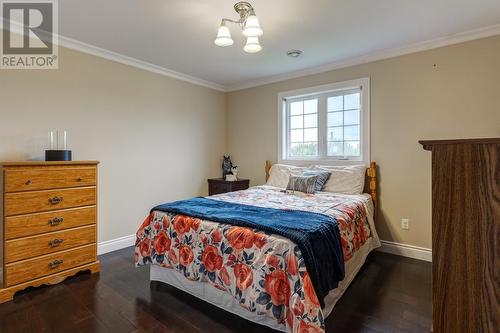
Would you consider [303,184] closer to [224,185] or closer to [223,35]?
[224,185]

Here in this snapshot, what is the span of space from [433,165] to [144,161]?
337 centimetres

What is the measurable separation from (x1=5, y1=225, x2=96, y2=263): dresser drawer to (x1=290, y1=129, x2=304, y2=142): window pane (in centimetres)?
283

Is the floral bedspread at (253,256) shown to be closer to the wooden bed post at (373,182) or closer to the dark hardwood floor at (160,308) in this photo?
the dark hardwood floor at (160,308)

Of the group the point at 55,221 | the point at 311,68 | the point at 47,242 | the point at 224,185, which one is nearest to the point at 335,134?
the point at 311,68

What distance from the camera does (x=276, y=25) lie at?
2.54 m

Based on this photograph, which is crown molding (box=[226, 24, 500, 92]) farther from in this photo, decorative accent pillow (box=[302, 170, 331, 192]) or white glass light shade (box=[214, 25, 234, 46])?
white glass light shade (box=[214, 25, 234, 46])

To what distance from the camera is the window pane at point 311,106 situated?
3.82m

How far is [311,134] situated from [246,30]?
216 centimetres

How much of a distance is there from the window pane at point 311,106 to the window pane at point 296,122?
0.14 meters

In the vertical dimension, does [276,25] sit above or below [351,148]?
above

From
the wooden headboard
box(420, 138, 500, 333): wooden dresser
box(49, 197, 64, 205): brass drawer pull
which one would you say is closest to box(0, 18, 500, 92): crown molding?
the wooden headboard

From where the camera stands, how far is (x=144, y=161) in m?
3.60

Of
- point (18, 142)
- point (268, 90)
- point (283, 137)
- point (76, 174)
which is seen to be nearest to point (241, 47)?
point (268, 90)

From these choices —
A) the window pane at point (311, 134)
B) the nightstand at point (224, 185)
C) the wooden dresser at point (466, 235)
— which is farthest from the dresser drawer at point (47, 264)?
the window pane at point (311, 134)
